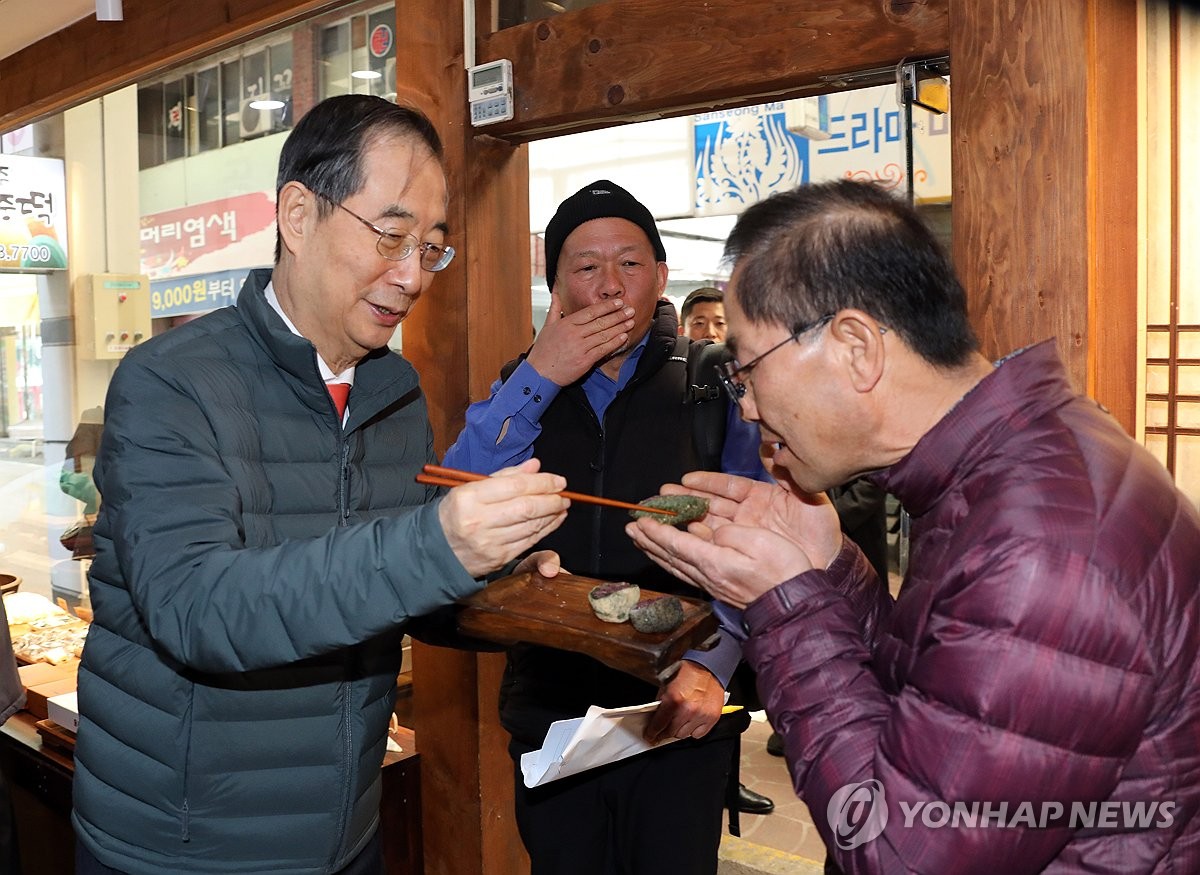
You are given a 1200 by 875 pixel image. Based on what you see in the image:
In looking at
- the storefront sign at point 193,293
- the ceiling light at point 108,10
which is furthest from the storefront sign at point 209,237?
the ceiling light at point 108,10

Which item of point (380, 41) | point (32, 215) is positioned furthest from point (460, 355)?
point (32, 215)

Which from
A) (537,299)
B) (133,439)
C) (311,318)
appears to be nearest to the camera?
(133,439)

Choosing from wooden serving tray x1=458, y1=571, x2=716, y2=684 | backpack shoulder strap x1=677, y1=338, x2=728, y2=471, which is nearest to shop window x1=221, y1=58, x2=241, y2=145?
backpack shoulder strap x1=677, y1=338, x2=728, y2=471

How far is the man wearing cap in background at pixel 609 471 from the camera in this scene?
7.68 ft

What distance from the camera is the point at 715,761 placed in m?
2.38

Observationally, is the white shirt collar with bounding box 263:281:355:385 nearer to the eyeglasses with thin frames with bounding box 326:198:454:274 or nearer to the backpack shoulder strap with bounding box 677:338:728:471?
the eyeglasses with thin frames with bounding box 326:198:454:274

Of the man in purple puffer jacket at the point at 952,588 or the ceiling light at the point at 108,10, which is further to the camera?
the ceiling light at the point at 108,10

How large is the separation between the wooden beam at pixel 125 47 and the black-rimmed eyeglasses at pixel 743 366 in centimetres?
278

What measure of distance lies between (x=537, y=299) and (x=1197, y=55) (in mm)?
5672

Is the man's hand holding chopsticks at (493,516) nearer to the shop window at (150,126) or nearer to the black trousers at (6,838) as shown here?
the black trousers at (6,838)

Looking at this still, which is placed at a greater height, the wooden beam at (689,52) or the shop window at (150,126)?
the shop window at (150,126)

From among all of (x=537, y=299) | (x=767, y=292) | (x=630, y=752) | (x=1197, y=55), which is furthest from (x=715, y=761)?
(x=537, y=299)

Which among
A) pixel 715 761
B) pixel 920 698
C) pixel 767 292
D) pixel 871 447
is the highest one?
pixel 767 292

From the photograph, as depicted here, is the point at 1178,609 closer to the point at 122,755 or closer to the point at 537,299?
the point at 122,755
